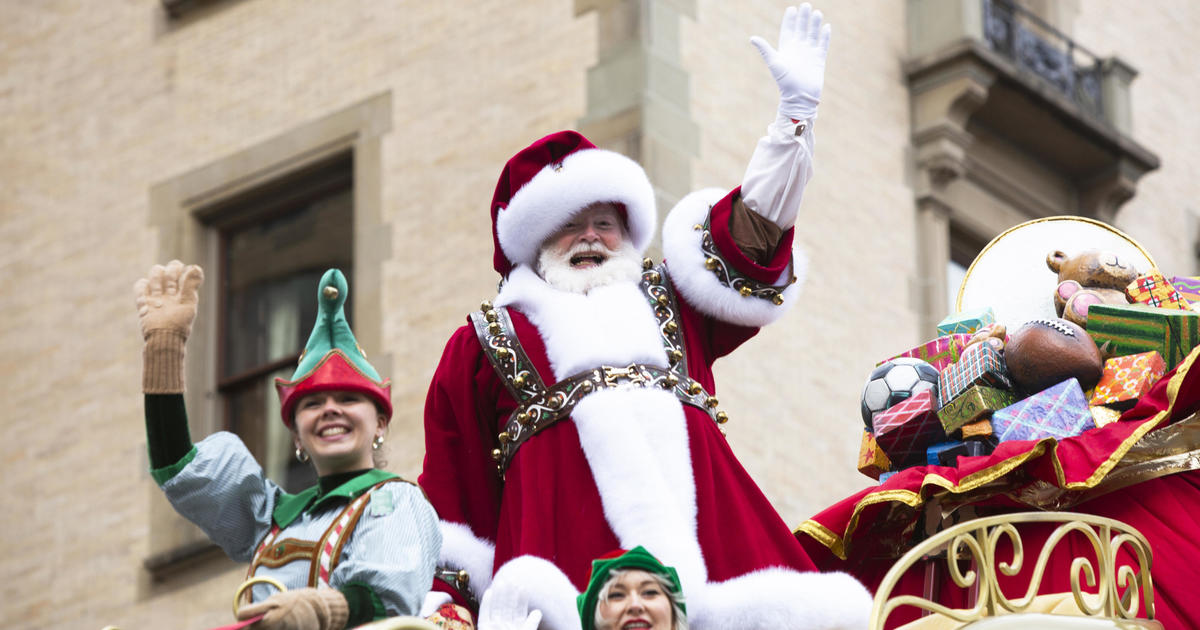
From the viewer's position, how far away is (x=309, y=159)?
14180mm

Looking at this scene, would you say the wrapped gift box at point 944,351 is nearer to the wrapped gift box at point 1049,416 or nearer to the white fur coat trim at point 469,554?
the wrapped gift box at point 1049,416

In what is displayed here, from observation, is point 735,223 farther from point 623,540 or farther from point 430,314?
point 430,314

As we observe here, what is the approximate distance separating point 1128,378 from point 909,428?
71 cm

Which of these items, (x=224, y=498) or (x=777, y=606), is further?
(x=224, y=498)

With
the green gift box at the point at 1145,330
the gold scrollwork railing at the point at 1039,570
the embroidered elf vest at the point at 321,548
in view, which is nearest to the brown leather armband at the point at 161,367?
the embroidered elf vest at the point at 321,548

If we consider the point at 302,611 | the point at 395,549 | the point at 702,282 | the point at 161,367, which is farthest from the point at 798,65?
the point at 302,611

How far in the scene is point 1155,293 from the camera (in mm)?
8047

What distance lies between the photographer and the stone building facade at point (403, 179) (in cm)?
1301

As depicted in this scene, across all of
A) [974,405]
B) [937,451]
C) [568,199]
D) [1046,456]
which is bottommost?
[1046,456]

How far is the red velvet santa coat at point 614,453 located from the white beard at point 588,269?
34 millimetres

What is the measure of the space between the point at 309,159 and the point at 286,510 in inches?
291

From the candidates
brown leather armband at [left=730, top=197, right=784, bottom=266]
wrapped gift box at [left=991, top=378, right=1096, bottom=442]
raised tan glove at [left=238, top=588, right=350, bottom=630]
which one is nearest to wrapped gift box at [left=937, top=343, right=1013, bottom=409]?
wrapped gift box at [left=991, top=378, right=1096, bottom=442]

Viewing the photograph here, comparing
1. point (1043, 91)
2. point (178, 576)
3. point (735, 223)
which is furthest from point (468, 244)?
point (735, 223)

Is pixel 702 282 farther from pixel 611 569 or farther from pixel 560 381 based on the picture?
pixel 611 569
